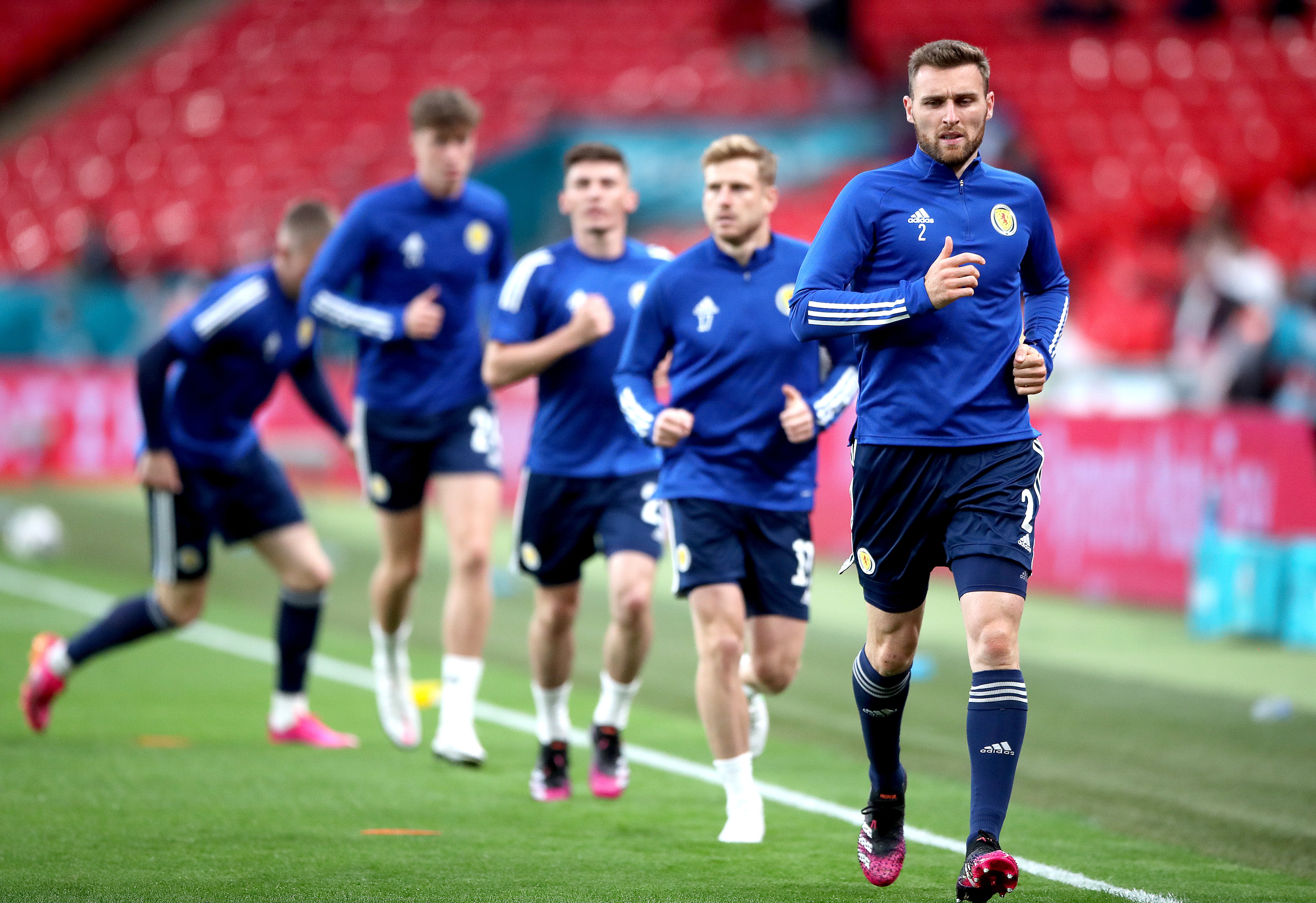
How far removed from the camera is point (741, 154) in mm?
6129

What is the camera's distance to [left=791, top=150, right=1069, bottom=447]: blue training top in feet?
16.2

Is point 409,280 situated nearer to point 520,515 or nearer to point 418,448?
point 418,448

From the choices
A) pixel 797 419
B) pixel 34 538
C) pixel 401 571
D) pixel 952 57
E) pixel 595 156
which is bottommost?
pixel 34 538

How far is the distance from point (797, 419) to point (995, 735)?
1.63m

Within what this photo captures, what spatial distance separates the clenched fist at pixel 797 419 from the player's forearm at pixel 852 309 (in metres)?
0.94

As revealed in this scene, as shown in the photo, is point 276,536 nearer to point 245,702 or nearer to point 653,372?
point 245,702

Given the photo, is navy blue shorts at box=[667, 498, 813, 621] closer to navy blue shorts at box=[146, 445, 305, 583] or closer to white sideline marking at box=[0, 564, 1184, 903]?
white sideline marking at box=[0, 564, 1184, 903]

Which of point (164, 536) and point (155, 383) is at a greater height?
point (155, 383)

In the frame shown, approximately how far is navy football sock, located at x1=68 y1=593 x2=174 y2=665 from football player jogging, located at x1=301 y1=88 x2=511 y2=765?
3.69 feet

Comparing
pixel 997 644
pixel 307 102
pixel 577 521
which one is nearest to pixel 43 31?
pixel 307 102

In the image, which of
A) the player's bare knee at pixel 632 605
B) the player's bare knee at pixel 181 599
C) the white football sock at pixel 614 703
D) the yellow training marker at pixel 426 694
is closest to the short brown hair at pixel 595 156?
the player's bare knee at pixel 632 605

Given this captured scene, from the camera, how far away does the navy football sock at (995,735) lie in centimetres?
463

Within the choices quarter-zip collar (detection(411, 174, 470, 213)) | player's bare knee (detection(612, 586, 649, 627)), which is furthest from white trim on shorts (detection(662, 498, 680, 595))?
quarter-zip collar (detection(411, 174, 470, 213))

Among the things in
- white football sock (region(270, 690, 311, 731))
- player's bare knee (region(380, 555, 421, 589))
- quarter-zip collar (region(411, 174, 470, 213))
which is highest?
quarter-zip collar (region(411, 174, 470, 213))
